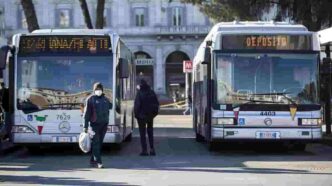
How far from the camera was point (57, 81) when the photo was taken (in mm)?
16188

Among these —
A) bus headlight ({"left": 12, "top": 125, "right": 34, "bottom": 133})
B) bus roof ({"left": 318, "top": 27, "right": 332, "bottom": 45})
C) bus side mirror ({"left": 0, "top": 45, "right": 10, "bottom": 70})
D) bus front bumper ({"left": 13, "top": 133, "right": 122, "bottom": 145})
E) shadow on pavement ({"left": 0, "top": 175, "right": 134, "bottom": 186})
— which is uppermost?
bus roof ({"left": 318, "top": 27, "right": 332, "bottom": 45})

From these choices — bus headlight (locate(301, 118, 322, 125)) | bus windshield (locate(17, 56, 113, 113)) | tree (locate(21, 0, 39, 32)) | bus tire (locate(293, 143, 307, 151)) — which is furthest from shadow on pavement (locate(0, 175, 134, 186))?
tree (locate(21, 0, 39, 32))

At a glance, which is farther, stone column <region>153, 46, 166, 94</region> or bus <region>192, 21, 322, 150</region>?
stone column <region>153, 46, 166, 94</region>

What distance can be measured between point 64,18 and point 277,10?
48.9 meters

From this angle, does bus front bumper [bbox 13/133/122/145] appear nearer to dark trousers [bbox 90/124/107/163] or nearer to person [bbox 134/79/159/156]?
person [bbox 134/79/159/156]

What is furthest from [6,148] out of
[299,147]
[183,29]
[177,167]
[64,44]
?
[183,29]

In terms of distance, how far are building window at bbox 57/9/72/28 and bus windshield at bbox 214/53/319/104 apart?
60176 mm

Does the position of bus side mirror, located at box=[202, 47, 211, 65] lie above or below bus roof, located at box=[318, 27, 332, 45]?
below

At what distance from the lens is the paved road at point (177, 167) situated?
12039 millimetres

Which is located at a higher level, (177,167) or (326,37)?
(326,37)

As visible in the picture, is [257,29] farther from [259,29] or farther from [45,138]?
[45,138]

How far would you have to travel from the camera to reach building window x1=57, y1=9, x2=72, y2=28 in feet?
246

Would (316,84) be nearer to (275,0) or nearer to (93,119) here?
(93,119)

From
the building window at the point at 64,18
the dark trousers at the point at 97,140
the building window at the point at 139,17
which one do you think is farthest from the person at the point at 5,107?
the building window at the point at 139,17
